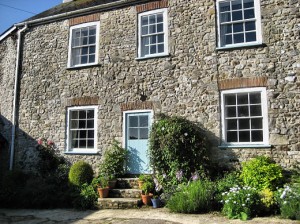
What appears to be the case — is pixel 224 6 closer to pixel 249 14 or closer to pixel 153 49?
pixel 249 14

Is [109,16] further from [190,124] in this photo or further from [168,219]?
[168,219]

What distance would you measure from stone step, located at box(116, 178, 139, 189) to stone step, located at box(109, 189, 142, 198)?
497 mm

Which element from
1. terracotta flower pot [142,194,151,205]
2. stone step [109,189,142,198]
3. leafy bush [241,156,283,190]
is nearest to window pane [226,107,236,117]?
leafy bush [241,156,283,190]

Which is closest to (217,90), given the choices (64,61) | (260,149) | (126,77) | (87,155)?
(260,149)

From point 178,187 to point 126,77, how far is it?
14.4ft

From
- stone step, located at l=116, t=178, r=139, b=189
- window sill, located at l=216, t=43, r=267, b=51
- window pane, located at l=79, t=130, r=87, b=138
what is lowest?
stone step, located at l=116, t=178, r=139, b=189

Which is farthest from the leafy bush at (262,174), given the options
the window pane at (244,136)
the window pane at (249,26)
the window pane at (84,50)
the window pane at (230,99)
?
the window pane at (84,50)

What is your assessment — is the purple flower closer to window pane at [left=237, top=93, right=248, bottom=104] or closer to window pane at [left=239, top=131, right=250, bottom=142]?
window pane at [left=239, top=131, right=250, bottom=142]

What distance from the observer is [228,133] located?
370 inches

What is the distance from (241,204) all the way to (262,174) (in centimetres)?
143

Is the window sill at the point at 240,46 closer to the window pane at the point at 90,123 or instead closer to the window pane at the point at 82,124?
the window pane at the point at 90,123

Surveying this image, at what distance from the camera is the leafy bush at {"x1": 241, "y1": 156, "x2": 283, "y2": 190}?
786cm

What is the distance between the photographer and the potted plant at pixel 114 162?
10.1 metres

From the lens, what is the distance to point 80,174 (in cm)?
1013
